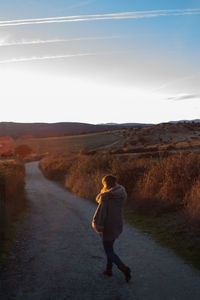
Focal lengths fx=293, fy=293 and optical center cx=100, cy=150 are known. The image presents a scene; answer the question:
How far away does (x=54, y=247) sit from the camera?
7785 millimetres

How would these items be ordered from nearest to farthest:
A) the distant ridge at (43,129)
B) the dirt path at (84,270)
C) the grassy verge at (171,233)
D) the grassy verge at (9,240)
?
the dirt path at (84,270), the grassy verge at (9,240), the grassy verge at (171,233), the distant ridge at (43,129)

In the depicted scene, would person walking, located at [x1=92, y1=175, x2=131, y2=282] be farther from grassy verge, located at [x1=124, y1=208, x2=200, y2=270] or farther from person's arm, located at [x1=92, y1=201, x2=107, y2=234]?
grassy verge, located at [x1=124, y1=208, x2=200, y2=270]

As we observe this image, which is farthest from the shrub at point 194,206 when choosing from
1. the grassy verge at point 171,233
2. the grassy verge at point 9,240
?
the grassy verge at point 9,240

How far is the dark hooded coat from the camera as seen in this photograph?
5.57 m

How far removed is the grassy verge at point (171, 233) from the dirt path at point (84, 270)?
291 millimetres

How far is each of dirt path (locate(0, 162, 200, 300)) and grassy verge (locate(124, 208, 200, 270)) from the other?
0.95 feet

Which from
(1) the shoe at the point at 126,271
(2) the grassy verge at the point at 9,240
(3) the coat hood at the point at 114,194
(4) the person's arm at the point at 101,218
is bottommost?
(2) the grassy verge at the point at 9,240

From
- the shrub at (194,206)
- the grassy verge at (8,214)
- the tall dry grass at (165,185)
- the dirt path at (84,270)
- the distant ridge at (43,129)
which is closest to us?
the dirt path at (84,270)

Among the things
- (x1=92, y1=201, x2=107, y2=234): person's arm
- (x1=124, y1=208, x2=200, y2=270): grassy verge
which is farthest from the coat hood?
(x1=124, y1=208, x2=200, y2=270): grassy verge

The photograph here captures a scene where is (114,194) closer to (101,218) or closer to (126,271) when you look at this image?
(101,218)

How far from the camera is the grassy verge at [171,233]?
7.06 meters

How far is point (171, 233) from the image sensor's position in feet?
28.4

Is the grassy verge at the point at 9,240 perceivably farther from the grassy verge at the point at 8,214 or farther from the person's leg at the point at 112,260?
the person's leg at the point at 112,260

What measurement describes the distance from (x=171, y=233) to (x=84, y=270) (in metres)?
3.51
